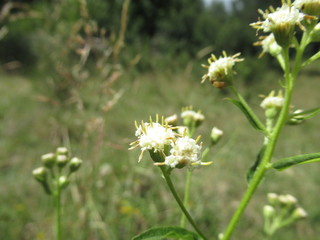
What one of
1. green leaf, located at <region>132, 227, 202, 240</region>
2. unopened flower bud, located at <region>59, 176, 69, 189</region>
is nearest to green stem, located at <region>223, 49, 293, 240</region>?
green leaf, located at <region>132, 227, 202, 240</region>

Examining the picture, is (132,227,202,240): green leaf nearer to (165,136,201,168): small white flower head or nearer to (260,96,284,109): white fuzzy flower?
(165,136,201,168): small white flower head

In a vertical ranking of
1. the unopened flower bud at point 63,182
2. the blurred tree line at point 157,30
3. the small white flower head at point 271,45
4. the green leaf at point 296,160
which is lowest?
the green leaf at point 296,160

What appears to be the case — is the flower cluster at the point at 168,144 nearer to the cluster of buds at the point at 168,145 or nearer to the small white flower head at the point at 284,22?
the cluster of buds at the point at 168,145

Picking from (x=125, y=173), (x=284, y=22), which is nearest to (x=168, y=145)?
(x=284, y=22)

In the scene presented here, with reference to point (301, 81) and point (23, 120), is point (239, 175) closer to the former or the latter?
point (23, 120)

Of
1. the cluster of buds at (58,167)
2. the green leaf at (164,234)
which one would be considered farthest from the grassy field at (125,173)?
the green leaf at (164,234)
